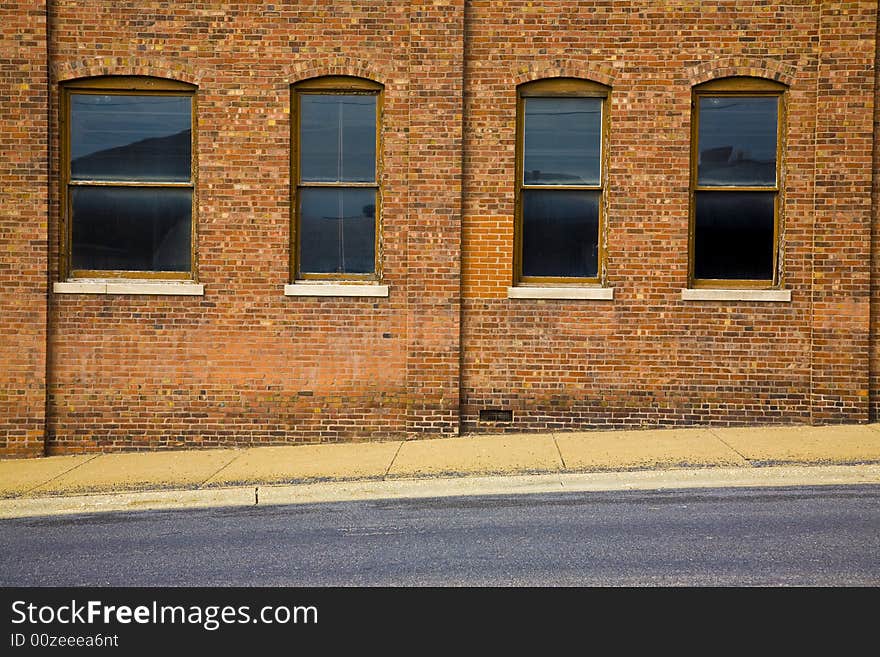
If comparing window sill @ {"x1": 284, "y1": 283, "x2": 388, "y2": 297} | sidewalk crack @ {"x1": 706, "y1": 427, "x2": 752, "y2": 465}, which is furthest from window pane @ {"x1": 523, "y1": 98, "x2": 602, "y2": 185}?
sidewalk crack @ {"x1": 706, "y1": 427, "x2": 752, "y2": 465}

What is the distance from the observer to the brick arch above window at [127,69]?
1196cm

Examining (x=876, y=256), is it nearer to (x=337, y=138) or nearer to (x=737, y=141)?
(x=737, y=141)

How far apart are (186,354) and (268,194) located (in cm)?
220

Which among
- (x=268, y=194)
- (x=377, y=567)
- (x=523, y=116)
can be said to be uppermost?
(x=523, y=116)

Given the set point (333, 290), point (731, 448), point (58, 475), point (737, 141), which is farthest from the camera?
point (737, 141)

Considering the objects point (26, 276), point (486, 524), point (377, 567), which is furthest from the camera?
point (26, 276)

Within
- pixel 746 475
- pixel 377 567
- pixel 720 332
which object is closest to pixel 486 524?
pixel 377 567

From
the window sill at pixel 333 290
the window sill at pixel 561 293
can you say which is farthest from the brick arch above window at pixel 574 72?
the window sill at pixel 333 290

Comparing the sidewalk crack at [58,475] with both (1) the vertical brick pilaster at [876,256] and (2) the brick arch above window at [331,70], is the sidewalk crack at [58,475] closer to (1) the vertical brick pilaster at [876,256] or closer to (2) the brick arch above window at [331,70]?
(2) the brick arch above window at [331,70]

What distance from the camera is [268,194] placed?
39.8 ft

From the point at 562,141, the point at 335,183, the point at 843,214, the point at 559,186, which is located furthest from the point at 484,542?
the point at 843,214

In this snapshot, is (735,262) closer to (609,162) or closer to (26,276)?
(609,162)

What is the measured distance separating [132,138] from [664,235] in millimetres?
6641

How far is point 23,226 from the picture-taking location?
471 inches
